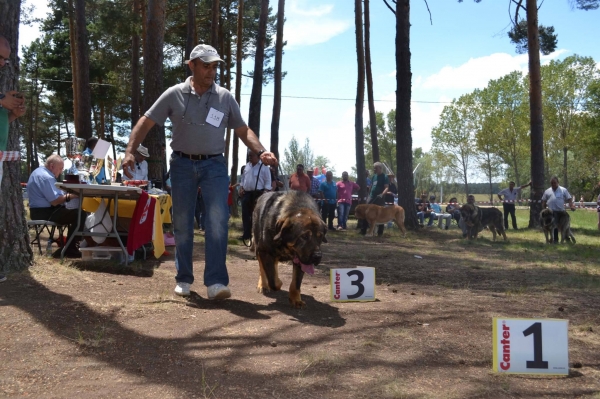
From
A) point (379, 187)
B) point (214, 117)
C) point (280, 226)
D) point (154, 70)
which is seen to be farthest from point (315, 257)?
point (379, 187)

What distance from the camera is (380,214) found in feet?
53.3

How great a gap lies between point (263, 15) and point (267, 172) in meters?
9.04

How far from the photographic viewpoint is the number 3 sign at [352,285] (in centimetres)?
561

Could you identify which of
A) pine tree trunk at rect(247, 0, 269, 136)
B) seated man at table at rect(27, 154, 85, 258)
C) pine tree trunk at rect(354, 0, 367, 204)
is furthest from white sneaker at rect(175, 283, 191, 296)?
pine tree trunk at rect(354, 0, 367, 204)

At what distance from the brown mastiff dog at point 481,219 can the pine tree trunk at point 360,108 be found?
20.6 ft

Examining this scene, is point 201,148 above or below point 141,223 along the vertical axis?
above

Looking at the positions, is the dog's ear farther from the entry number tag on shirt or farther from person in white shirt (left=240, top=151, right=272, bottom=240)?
person in white shirt (left=240, top=151, right=272, bottom=240)

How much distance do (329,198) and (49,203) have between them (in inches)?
417

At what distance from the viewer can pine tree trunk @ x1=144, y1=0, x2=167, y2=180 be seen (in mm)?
11648

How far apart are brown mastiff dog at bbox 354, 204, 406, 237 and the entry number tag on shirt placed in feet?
37.4

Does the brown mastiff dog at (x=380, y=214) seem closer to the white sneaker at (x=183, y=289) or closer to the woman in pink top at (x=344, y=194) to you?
the woman in pink top at (x=344, y=194)

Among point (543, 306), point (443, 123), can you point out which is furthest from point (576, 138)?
point (543, 306)

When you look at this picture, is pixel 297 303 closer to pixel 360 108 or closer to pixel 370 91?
pixel 360 108

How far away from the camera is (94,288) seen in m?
5.54
